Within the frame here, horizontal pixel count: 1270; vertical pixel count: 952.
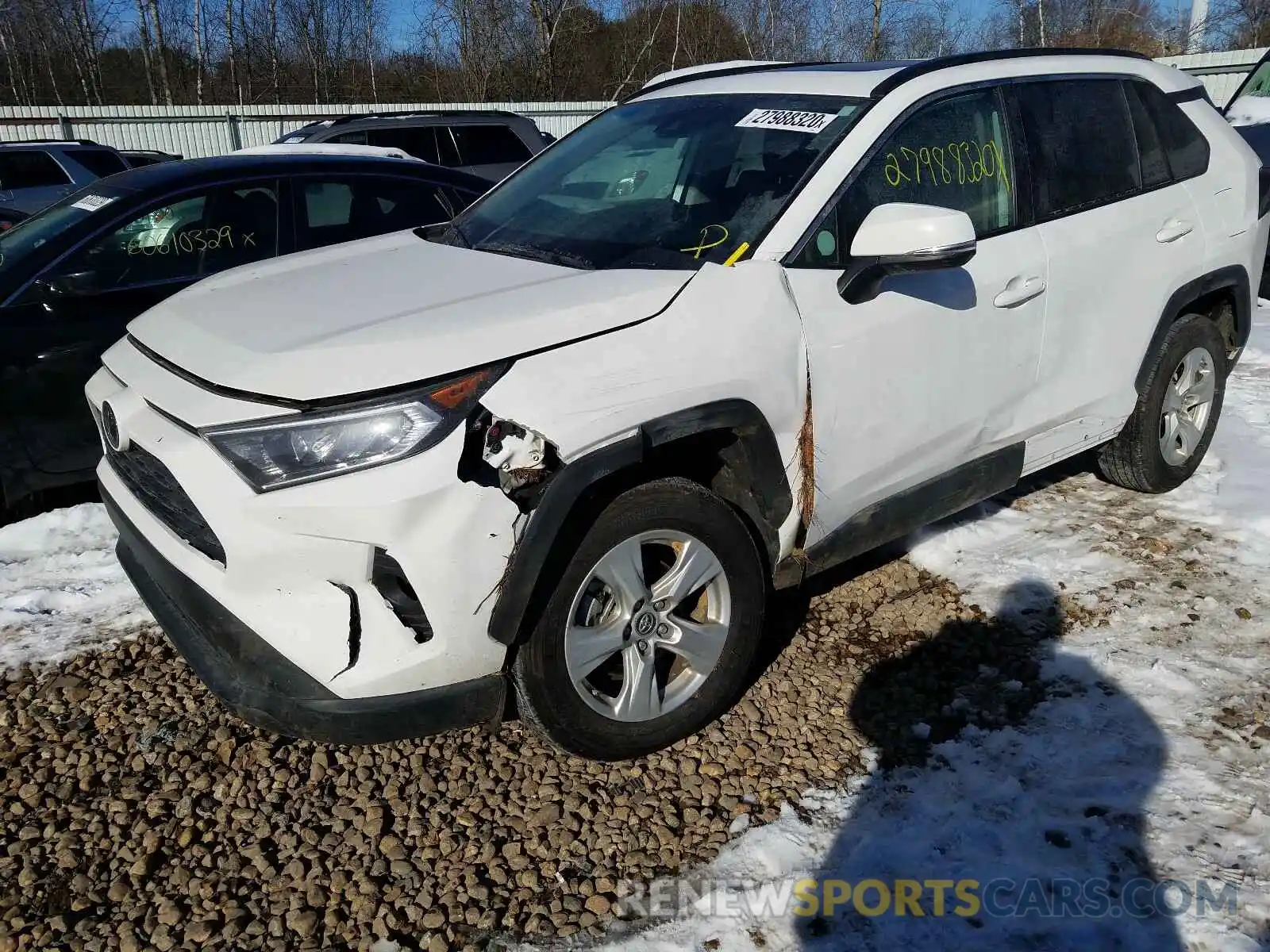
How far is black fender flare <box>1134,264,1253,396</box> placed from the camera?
4055mm

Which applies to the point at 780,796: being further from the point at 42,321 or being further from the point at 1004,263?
the point at 42,321

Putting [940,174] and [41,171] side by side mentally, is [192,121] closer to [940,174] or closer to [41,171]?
[41,171]

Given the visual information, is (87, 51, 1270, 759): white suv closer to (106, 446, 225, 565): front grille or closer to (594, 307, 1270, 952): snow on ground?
(106, 446, 225, 565): front grille

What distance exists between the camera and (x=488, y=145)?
465 inches

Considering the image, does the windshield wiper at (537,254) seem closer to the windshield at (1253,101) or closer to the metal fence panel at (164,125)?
the windshield at (1253,101)

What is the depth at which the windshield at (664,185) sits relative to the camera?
2.90m

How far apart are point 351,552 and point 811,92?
214cm

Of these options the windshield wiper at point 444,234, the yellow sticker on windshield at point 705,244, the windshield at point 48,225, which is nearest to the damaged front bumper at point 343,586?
the yellow sticker on windshield at point 705,244

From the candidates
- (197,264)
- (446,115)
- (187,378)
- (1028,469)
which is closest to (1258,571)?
(1028,469)

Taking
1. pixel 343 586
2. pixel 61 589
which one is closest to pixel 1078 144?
pixel 343 586

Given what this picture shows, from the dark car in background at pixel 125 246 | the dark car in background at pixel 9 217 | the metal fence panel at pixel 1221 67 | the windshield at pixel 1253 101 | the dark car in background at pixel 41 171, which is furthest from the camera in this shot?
the metal fence panel at pixel 1221 67

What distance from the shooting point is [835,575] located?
3.99 meters

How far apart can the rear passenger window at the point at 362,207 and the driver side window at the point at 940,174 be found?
2.71 metres
